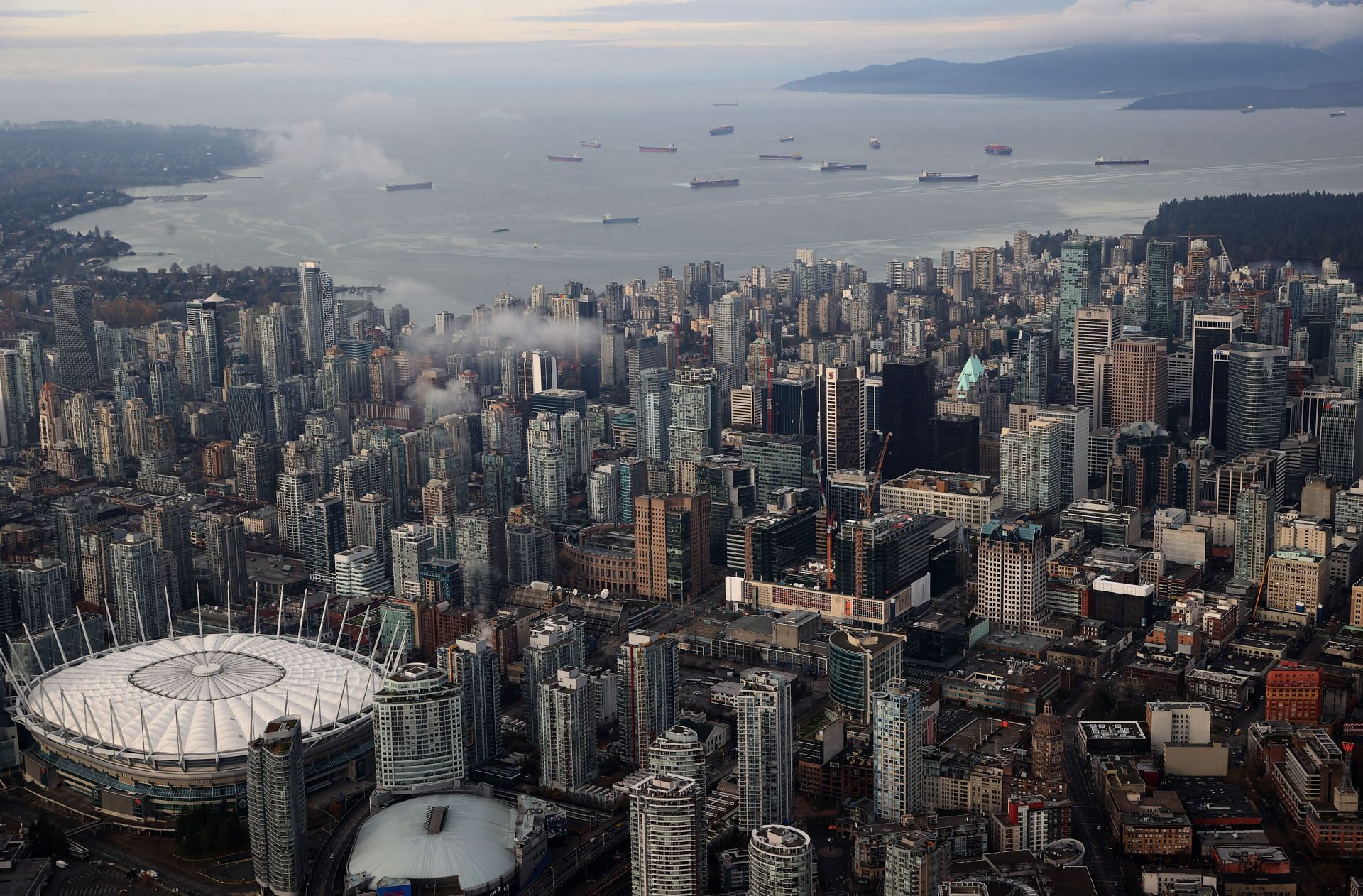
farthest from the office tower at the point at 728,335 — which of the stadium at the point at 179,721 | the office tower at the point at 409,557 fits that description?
the stadium at the point at 179,721

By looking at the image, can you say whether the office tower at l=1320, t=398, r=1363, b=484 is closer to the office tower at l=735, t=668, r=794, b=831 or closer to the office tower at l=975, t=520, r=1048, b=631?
the office tower at l=975, t=520, r=1048, b=631

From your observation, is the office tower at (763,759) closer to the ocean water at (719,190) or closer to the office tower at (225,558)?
the office tower at (225,558)

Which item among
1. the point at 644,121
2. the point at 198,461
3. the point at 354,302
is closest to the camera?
the point at 198,461

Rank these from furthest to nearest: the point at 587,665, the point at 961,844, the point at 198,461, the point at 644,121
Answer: the point at 644,121
the point at 198,461
the point at 587,665
the point at 961,844

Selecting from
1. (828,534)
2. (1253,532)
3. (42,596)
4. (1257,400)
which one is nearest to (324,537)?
(42,596)

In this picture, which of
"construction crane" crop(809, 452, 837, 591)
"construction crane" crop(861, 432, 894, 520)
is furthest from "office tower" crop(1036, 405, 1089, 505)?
"construction crane" crop(809, 452, 837, 591)

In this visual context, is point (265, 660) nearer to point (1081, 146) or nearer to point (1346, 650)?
point (1346, 650)

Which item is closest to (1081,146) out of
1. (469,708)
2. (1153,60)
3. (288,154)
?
(1153,60)
